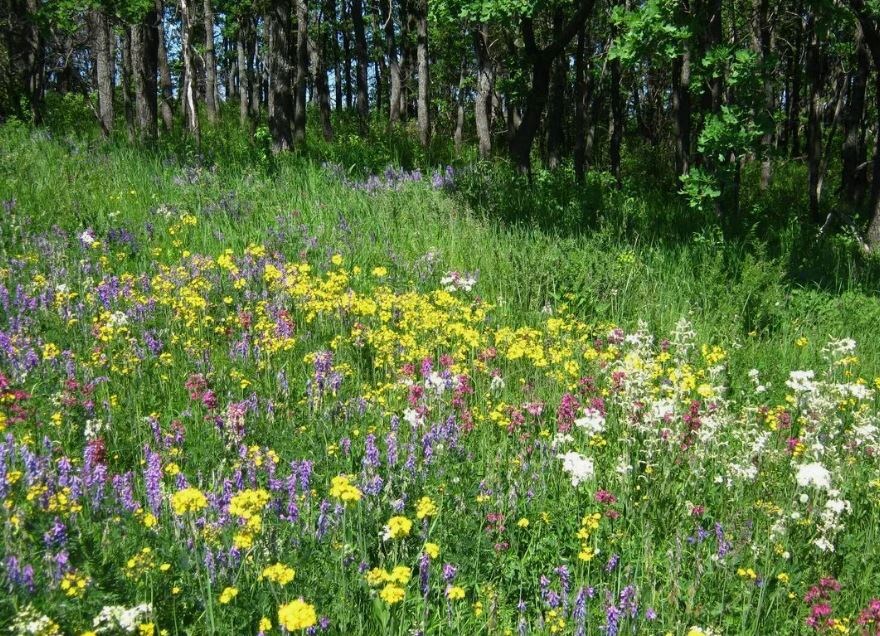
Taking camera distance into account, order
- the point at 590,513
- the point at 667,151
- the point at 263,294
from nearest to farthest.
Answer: the point at 590,513 < the point at 263,294 < the point at 667,151

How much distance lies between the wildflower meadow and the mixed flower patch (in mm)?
18

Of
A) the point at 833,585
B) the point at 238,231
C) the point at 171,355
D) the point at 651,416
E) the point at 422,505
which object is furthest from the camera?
the point at 238,231

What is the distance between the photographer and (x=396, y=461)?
11.2ft

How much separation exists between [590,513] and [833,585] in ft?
3.37

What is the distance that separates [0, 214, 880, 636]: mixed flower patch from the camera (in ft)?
8.15

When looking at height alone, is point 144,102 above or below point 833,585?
above

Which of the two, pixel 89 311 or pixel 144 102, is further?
pixel 144 102

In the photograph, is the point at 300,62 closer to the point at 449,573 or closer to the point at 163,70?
the point at 163,70

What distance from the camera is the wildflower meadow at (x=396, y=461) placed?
2510 mm

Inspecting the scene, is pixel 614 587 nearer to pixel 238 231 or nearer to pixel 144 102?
pixel 238 231

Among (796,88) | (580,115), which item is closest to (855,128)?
(580,115)

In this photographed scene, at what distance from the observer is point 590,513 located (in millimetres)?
3293

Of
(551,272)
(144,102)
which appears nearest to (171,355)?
(551,272)

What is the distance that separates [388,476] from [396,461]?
146mm
